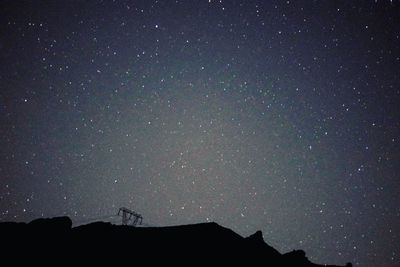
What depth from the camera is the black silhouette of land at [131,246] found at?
34.7 ft

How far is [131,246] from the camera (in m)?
11.2

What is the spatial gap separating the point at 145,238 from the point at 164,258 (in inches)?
55.1

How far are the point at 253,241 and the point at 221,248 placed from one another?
1.70 m

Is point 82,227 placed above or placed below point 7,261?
above

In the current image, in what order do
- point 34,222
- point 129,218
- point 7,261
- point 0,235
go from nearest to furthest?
point 7,261 → point 0,235 → point 34,222 → point 129,218

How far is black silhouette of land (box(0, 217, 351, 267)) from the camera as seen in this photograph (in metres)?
10.6

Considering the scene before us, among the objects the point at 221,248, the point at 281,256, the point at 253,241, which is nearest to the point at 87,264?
→ the point at 221,248

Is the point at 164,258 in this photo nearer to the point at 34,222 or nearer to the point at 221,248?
the point at 221,248

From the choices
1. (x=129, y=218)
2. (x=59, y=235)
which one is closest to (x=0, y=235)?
(x=59, y=235)

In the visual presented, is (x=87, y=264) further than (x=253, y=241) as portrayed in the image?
No

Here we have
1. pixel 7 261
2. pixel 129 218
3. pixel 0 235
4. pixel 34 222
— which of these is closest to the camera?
pixel 7 261

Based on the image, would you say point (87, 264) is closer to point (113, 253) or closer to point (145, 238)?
point (113, 253)

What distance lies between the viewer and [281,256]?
501 inches

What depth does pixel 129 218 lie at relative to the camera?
29094 millimetres
